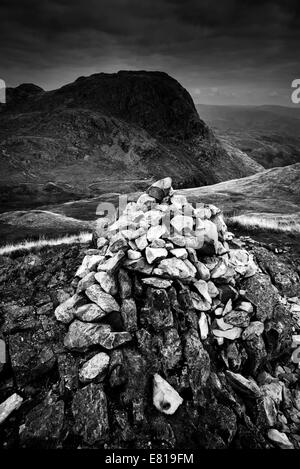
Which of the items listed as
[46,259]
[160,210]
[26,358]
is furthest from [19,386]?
[160,210]

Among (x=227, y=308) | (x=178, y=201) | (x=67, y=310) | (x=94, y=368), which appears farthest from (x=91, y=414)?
(x=178, y=201)

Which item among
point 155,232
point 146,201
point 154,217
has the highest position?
point 146,201

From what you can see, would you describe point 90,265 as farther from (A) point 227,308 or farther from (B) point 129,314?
(A) point 227,308

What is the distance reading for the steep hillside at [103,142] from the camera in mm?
88188

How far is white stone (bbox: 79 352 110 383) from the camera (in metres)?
9.06

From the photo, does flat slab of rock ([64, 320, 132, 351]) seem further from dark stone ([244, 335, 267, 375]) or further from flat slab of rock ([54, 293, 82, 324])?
dark stone ([244, 335, 267, 375])

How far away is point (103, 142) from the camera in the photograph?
11194 centimetres

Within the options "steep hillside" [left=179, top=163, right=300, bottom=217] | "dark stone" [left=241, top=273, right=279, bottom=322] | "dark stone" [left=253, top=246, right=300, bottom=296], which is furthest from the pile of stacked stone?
"steep hillside" [left=179, top=163, right=300, bottom=217]

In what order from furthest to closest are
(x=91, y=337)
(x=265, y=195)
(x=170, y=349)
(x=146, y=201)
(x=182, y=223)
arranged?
(x=265, y=195), (x=146, y=201), (x=182, y=223), (x=170, y=349), (x=91, y=337)

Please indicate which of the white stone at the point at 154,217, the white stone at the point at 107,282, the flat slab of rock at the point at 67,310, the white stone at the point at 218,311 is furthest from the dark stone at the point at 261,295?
the flat slab of rock at the point at 67,310

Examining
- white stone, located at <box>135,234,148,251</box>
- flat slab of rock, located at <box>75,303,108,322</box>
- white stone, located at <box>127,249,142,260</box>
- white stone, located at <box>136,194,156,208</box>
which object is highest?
white stone, located at <box>136,194,156,208</box>

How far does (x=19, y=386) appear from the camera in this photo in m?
9.06

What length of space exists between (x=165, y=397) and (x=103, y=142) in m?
Result: 113

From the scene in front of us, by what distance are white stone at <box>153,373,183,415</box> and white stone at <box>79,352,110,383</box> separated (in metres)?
1.86
